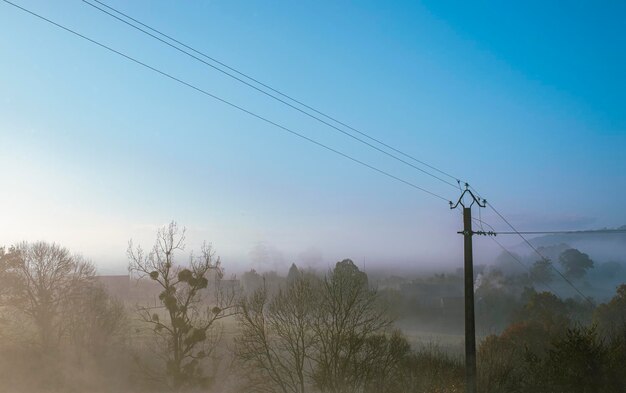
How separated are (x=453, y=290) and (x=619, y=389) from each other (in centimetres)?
12260

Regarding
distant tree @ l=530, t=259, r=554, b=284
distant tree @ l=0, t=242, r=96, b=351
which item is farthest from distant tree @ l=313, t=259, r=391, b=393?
distant tree @ l=530, t=259, r=554, b=284

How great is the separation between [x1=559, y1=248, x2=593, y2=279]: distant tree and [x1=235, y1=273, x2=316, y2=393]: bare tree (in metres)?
127

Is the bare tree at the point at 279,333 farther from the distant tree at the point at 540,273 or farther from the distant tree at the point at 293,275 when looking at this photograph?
the distant tree at the point at 540,273

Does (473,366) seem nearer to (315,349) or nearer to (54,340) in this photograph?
(315,349)

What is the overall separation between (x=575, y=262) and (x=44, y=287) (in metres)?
131

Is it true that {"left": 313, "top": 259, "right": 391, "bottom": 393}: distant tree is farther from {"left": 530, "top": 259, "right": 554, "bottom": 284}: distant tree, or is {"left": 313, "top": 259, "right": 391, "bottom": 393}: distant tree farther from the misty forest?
{"left": 530, "top": 259, "right": 554, "bottom": 284}: distant tree

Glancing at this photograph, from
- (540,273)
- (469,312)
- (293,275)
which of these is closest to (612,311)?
(293,275)

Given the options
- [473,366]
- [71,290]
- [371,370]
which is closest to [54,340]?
[71,290]

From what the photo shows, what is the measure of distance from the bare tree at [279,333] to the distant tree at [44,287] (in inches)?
1291

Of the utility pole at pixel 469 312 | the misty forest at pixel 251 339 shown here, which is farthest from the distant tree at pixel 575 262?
the utility pole at pixel 469 312

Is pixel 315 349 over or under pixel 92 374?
over

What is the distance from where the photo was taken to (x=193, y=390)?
43.0 meters

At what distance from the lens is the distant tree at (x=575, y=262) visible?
144375mm

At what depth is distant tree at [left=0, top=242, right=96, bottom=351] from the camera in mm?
57719
